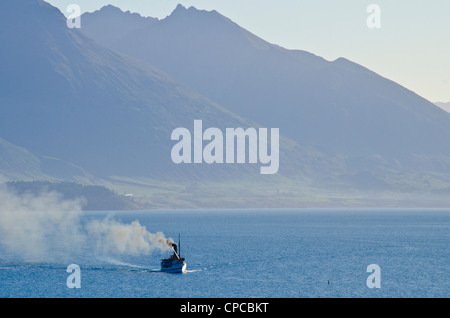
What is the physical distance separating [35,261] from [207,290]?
203ft

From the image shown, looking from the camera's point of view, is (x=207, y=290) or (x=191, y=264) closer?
(x=207, y=290)

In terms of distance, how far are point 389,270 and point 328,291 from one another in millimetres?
37979

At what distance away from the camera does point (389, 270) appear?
559 feet

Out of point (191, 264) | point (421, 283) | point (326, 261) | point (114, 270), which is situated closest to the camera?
point (421, 283)
